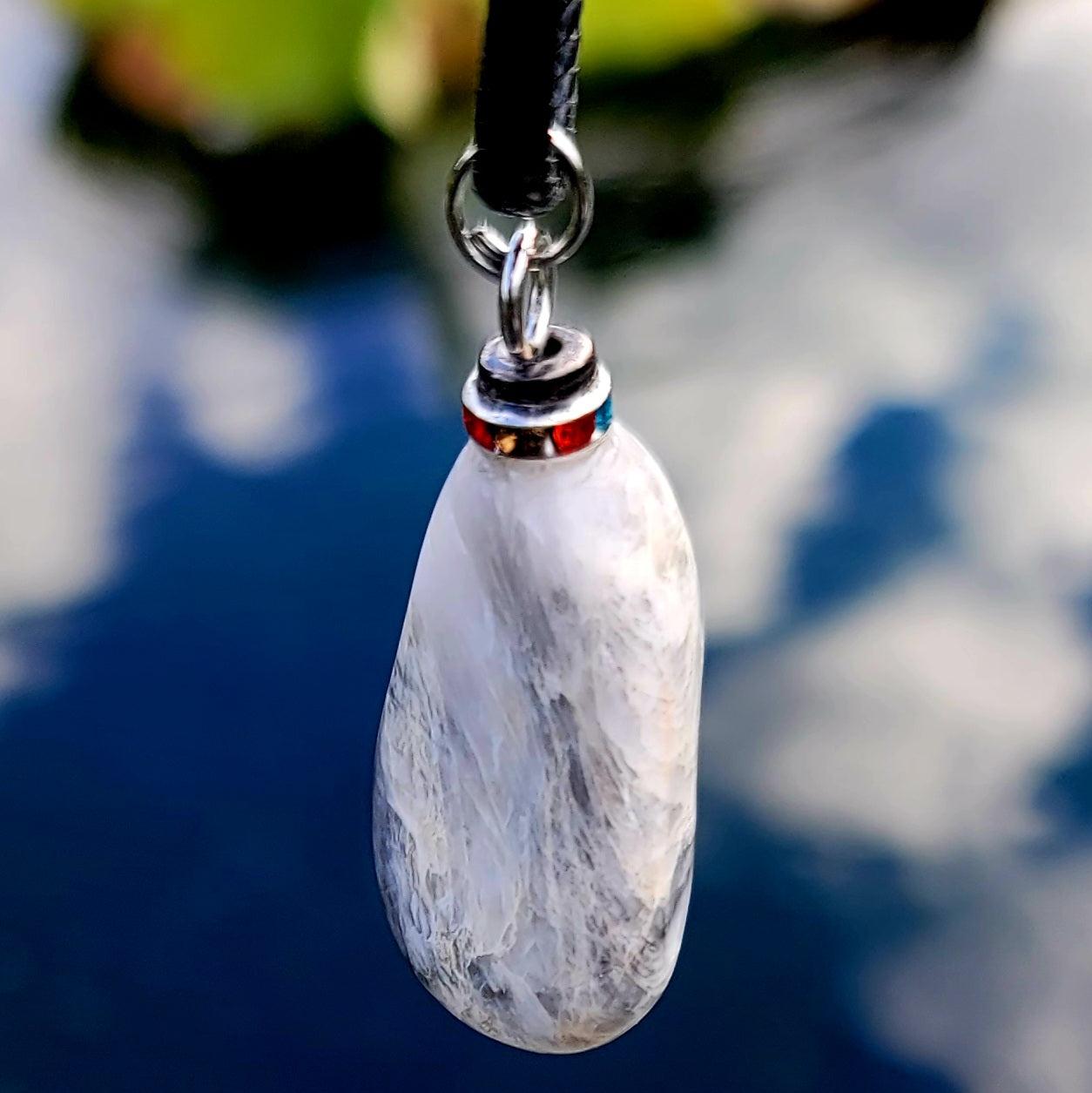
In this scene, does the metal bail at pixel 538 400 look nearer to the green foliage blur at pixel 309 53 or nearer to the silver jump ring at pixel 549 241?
the silver jump ring at pixel 549 241

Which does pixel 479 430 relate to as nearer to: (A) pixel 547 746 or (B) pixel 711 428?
(A) pixel 547 746

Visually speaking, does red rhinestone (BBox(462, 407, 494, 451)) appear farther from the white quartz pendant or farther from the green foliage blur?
the green foliage blur

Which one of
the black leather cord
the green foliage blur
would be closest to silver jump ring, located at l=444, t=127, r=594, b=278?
the black leather cord

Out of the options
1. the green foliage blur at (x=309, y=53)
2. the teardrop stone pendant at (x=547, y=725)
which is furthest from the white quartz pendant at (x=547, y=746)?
the green foliage blur at (x=309, y=53)

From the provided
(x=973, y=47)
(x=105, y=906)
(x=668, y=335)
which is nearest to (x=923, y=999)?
(x=105, y=906)

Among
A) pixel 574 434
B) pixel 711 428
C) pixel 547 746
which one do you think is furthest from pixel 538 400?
pixel 711 428
